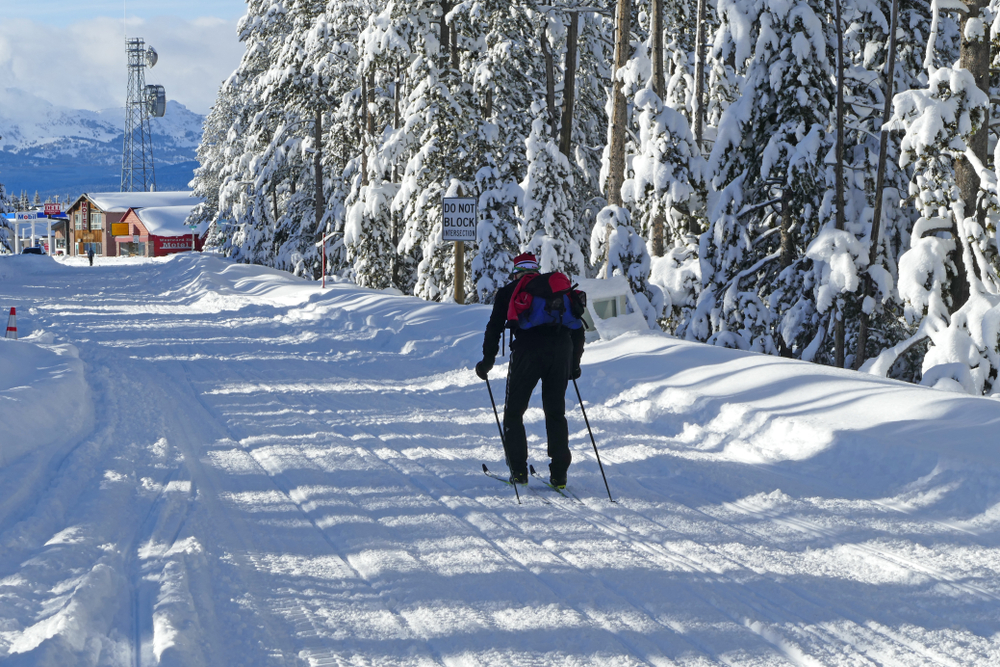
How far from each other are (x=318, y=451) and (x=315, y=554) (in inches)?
116

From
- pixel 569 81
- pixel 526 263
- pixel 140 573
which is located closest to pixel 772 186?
pixel 526 263

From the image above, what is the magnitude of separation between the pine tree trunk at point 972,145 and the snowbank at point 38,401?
35.5 feet

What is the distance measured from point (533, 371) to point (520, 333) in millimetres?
337

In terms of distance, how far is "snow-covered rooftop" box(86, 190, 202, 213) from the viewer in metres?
109

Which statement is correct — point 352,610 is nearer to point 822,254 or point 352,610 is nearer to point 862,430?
point 862,430

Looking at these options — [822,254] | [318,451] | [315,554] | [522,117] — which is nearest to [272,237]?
[522,117]

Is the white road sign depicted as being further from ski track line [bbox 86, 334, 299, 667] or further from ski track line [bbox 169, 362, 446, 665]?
ski track line [bbox 169, 362, 446, 665]

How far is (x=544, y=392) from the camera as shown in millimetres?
7293

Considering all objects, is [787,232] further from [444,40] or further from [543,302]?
[444,40]

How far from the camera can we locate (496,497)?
273 inches

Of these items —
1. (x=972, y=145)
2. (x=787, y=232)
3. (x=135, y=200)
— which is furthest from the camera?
(x=135, y=200)

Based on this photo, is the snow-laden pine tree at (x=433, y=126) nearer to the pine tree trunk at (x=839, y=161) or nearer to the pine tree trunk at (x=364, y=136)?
the pine tree trunk at (x=364, y=136)

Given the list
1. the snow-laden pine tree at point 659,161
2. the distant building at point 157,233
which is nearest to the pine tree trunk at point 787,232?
the snow-laden pine tree at point 659,161

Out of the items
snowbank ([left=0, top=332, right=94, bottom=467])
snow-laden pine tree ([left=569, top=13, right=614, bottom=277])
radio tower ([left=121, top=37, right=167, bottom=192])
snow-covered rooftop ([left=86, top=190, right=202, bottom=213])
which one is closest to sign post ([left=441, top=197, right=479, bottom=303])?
snowbank ([left=0, top=332, right=94, bottom=467])
